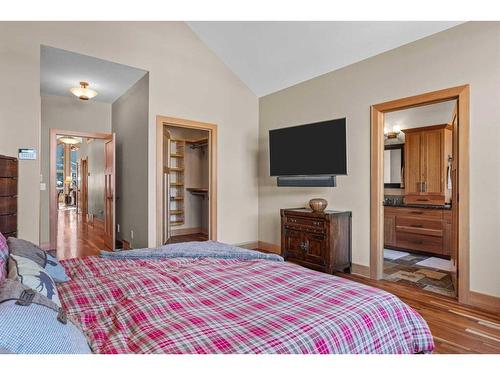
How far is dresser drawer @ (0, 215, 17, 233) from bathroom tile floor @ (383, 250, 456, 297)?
400 cm

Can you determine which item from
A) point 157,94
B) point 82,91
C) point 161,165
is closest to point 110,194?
point 161,165

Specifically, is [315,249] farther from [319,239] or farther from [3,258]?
[3,258]

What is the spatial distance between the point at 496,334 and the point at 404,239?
9.35ft

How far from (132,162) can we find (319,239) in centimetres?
304

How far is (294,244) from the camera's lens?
3.99m

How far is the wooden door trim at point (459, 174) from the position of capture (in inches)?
113

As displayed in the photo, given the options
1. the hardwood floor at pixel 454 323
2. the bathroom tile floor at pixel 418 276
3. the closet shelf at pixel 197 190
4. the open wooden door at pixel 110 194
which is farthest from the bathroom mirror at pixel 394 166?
the open wooden door at pixel 110 194

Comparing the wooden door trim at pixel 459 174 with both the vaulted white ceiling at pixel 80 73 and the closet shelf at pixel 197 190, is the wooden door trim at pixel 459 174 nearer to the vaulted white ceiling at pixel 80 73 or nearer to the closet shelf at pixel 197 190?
the vaulted white ceiling at pixel 80 73

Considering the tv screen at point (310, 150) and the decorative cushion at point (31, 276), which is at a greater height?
the tv screen at point (310, 150)

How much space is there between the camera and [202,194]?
21.9 ft
